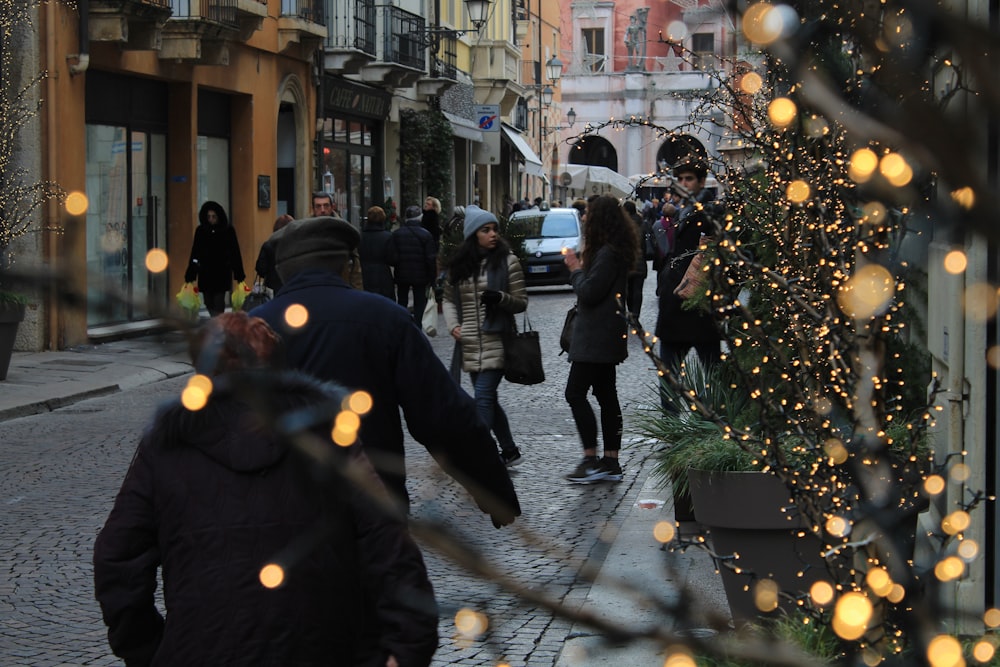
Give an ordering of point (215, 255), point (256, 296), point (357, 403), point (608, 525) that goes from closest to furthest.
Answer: point (357, 403), point (608, 525), point (256, 296), point (215, 255)

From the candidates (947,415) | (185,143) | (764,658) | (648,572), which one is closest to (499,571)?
(764,658)

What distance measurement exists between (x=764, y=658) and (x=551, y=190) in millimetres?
56571

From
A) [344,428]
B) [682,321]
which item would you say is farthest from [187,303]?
[682,321]

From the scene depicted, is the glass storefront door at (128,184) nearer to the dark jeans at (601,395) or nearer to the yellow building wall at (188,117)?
the yellow building wall at (188,117)

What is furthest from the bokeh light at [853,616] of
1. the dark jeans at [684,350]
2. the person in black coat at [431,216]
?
the person in black coat at [431,216]

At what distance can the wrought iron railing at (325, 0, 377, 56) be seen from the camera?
25.9 meters

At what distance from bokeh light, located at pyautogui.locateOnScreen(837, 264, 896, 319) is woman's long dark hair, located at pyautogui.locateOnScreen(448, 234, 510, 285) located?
215 inches

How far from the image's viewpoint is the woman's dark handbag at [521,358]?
30.5ft

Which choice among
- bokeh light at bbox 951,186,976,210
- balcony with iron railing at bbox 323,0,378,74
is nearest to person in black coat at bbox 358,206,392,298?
balcony with iron railing at bbox 323,0,378,74

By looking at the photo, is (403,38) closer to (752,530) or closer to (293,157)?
(293,157)

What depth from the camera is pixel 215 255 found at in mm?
17484

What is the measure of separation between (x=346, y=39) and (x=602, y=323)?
18.1m

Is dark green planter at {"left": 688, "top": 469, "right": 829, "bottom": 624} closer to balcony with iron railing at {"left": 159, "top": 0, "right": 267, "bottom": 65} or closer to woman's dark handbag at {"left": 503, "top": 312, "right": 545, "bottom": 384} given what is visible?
woman's dark handbag at {"left": 503, "top": 312, "right": 545, "bottom": 384}

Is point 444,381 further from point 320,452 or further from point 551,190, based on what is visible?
point 551,190
